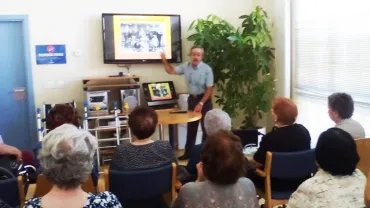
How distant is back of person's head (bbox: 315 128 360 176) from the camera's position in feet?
5.92

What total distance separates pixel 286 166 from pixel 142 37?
3563mm

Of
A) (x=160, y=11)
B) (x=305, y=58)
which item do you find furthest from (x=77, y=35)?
A: (x=305, y=58)

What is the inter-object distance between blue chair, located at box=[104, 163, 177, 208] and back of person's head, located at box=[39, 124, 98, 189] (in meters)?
0.65

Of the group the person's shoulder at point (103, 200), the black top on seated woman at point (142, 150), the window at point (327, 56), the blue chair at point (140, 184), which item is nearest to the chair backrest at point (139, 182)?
the blue chair at point (140, 184)

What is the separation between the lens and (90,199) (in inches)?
66.2

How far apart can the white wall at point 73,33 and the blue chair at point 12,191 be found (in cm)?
345

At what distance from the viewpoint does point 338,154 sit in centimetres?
181

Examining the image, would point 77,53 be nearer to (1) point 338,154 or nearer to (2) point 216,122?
(2) point 216,122

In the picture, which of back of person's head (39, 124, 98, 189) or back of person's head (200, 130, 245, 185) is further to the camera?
back of person's head (200, 130, 245, 185)

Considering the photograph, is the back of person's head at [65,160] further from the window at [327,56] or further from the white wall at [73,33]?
the white wall at [73,33]

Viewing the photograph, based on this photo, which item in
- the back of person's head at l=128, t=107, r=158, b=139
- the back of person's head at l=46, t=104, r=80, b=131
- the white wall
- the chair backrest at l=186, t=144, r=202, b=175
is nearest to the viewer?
the back of person's head at l=128, t=107, r=158, b=139

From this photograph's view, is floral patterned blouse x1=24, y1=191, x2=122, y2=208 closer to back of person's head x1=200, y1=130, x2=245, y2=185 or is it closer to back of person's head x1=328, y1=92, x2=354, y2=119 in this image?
back of person's head x1=200, y1=130, x2=245, y2=185

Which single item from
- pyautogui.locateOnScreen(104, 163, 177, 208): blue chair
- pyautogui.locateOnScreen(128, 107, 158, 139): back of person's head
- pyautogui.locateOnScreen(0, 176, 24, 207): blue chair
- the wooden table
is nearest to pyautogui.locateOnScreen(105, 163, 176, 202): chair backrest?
pyautogui.locateOnScreen(104, 163, 177, 208): blue chair

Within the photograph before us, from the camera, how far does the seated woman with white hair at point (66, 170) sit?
164 cm
